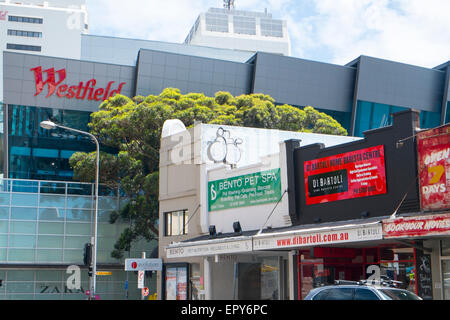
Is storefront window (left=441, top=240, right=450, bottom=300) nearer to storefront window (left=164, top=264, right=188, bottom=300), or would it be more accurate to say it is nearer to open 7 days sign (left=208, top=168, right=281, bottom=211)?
open 7 days sign (left=208, top=168, right=281, bottom=211)

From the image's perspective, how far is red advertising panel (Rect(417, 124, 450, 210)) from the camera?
18.4 meters

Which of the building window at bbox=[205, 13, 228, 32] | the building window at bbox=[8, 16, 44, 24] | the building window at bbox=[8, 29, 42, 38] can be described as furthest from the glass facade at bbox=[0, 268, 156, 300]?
the building window at bbox=[205, 13, 228, 32]

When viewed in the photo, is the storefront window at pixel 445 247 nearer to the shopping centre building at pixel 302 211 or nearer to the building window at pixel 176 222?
the shopping centre building at pixel 302 211

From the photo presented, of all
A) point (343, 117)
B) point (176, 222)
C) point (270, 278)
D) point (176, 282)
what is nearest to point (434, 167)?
point (270, 278)

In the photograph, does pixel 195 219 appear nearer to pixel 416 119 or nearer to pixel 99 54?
pixel 416 119

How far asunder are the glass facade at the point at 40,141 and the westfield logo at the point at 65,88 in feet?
4.40

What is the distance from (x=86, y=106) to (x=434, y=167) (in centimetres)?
3513

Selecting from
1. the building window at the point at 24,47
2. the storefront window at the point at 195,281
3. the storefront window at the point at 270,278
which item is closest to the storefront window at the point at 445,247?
the storefront window at the point at 270,278

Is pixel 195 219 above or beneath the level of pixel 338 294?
above

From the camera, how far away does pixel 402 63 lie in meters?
56.8

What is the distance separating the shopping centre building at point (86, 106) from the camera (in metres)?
40.7

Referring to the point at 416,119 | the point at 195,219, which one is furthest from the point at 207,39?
the point at 416,119

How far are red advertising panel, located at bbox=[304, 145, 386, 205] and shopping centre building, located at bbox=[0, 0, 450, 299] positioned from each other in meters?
6.12
